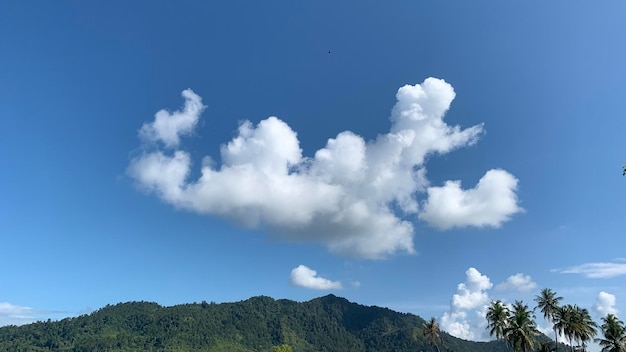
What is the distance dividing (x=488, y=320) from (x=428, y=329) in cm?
1568

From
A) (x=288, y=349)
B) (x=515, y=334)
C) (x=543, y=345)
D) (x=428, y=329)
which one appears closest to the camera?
(x=515, y=334)

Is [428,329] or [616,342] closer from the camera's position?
[616,342]

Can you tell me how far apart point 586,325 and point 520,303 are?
1368 centimetres

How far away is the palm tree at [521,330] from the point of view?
85062 millimetres

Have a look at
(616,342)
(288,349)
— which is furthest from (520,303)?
(288,349)

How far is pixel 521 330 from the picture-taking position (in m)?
85.1

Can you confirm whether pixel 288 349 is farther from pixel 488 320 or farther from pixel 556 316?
pixel 556 316

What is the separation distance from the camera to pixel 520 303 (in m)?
91.2

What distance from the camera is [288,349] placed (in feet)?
457

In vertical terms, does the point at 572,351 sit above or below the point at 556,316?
below

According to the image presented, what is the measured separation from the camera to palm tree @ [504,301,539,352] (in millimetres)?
85062

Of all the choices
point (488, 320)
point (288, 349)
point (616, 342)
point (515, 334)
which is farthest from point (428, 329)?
point (288, 349)

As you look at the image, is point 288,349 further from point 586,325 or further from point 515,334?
point 586,325

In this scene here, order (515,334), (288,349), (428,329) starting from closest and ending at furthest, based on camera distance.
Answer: (515,334)
(428,329)
(288,349)
